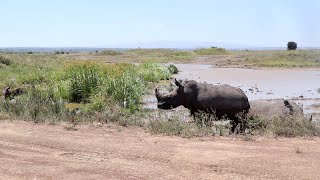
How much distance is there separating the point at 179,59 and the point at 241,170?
5935 centimetres

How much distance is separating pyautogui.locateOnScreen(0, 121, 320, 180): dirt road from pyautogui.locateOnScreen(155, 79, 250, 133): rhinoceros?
1452 mm

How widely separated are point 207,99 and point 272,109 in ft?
6.47

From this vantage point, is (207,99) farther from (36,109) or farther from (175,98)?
(36,109)

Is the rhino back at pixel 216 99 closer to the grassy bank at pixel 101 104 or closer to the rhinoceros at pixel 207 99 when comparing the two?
the rhinoceros at pixel 207 99

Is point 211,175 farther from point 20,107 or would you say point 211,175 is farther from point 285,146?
point 20,107

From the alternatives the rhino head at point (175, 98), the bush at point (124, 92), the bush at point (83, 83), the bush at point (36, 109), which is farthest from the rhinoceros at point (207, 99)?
the bush at point (83, 83)

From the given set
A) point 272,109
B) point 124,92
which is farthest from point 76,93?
point 272,109

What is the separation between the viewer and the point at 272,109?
12.7 m

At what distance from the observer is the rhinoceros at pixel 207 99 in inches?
463

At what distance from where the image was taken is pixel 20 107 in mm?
13344

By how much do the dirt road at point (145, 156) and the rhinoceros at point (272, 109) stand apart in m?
2.16

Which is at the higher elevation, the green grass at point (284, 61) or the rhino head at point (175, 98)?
the rhino head at point (175, 98)

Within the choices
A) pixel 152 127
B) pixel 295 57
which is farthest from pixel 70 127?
pixel 295 57

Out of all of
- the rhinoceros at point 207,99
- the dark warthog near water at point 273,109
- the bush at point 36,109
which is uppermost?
the rhinoceros at point 207,99
